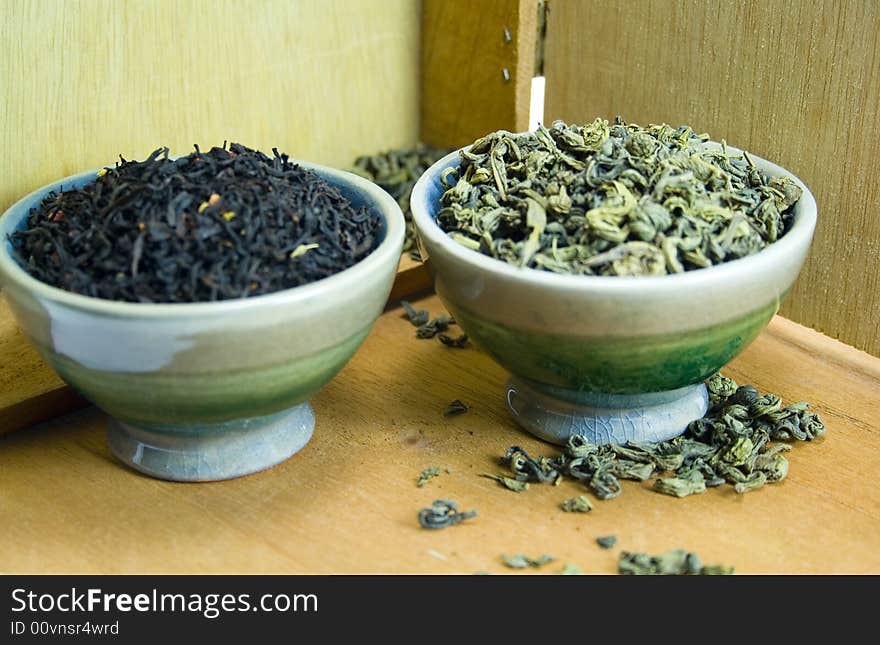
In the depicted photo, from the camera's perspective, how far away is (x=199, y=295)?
1.05 m

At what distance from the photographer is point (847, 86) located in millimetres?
1317

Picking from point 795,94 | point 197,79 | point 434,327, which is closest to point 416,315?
point 434,327

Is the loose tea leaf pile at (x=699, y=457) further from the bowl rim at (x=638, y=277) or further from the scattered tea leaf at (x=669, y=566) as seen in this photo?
the bowl rim at (x=638, y=277)

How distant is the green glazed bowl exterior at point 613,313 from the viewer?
42.1 inches

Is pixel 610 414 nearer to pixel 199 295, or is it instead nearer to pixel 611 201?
pixel 611 201

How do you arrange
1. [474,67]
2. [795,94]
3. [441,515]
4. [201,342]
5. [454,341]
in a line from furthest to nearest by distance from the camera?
[474,67] → [454,341] → [795,94] → [441,515] → [201,342]

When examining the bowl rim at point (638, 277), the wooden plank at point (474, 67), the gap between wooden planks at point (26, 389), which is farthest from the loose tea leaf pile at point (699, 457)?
the wooden plank at point (474, 67)

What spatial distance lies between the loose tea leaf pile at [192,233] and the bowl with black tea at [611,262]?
0.39 feet

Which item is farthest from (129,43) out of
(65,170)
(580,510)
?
(580,510)

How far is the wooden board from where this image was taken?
108 cm

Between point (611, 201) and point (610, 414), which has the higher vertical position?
point (611, 201)

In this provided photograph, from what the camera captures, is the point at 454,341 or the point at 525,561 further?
the point at 454,341

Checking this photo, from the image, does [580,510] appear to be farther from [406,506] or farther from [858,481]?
[858,481]

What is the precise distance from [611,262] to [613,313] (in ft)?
0.19
